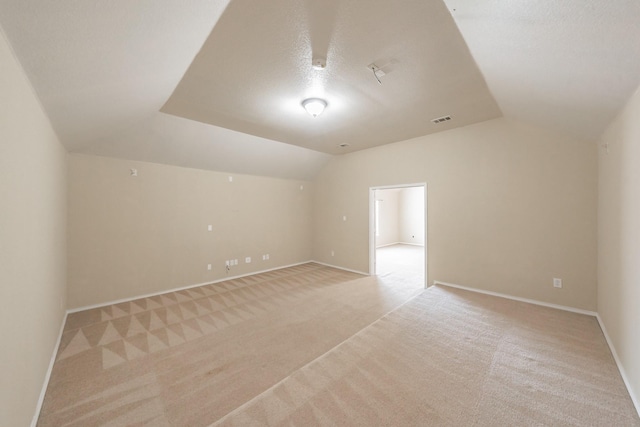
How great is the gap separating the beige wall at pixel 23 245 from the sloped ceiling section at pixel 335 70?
1212 mm

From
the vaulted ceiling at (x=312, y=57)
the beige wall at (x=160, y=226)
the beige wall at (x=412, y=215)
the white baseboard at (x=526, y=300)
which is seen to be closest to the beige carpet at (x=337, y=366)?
the white baseboard at (x=526, y=300)

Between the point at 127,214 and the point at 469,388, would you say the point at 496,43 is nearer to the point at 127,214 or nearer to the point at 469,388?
the point at 469,388

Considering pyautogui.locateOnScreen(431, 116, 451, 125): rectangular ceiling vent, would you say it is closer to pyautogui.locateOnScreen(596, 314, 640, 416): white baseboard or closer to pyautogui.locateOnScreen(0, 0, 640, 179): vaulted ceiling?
pyautogui.locateOnScreen(0, 0, 640, 179): vaulted ceiling

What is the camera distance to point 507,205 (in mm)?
3648

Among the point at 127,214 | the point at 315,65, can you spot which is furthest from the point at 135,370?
the point at 315,65

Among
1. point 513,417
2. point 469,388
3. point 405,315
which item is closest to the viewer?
point 513,417

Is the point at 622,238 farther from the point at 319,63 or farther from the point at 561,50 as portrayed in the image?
the point at 319,63

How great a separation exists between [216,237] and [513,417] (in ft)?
16.2

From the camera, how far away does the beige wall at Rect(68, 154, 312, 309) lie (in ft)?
11.9

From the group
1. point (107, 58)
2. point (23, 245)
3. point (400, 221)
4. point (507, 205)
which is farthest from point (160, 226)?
point (400, 221)

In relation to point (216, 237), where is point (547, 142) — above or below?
above

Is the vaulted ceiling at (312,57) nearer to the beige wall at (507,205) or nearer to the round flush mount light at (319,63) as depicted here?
the round flush mount light at (319,63)

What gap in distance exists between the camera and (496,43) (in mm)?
1769

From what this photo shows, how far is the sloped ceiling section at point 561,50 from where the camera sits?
131 centimetres
